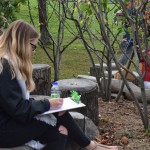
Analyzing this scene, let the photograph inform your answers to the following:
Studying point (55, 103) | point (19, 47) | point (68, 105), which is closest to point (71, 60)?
point (68, 105)

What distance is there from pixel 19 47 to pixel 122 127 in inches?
92.9

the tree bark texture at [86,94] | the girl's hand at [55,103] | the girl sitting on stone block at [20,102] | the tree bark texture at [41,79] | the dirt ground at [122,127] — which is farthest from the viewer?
the tree bark texture at [41,79]

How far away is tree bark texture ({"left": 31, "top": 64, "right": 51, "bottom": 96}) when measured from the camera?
6.90 meters

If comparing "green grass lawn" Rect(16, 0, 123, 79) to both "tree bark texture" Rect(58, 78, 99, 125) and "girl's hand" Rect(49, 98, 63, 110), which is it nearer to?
"tree bark texture" Rect(58, 78, 99, 125)

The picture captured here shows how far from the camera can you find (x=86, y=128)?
5.19 metres

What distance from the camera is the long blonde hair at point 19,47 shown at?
12.8 feet

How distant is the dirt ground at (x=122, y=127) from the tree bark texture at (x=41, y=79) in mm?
888

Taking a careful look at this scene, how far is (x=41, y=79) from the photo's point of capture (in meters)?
6.95

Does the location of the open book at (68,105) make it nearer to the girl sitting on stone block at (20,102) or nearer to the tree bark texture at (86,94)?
the girl sitting on stone block at (20,102)

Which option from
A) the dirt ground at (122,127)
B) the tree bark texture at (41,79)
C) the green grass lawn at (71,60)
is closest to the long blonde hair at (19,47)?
the dirt ground at (122,127)

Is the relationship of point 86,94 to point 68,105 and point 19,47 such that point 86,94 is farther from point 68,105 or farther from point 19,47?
point 19,47

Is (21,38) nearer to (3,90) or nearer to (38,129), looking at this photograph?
(3,90)

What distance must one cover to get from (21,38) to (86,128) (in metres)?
1.63

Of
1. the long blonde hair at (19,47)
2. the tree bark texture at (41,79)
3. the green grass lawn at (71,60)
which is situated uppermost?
the long blonde hair at (19,47)
